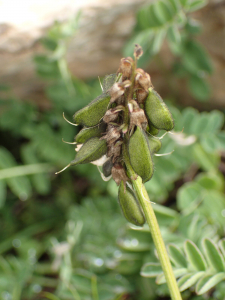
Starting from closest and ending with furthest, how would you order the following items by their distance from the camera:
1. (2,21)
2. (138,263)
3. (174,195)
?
(138,263)
(2,21)
(174,195)

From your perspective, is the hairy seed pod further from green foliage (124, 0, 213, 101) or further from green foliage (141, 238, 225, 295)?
green foliage (124, 0, 213, 101)

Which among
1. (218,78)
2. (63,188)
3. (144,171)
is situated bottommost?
(144,171)

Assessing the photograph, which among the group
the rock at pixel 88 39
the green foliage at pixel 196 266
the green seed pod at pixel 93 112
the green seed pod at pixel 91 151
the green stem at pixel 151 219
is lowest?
the green foliage at pixel 196 266

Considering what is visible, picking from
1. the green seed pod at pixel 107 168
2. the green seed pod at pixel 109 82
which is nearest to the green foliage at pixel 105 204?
the green seed pod at pixel 107 168

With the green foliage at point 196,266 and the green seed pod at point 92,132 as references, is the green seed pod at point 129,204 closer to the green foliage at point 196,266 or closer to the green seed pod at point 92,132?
the green seed pod at point 92,132

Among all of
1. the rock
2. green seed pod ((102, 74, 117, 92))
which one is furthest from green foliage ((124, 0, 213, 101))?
green seed pod ((102, 74, 117, 92))

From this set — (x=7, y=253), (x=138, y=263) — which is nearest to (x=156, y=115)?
(x=138, y=263)

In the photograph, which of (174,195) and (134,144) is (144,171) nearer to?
(134,144)
